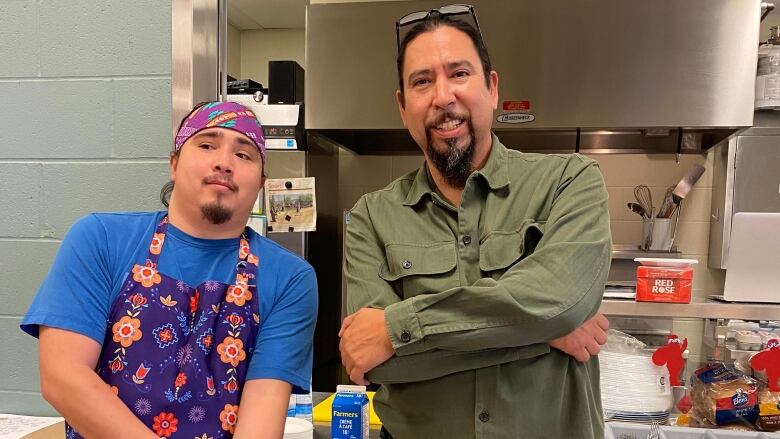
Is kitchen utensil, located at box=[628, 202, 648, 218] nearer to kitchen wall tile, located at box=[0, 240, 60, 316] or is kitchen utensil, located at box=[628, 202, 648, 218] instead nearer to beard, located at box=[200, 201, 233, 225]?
beard, located at box=[200, 201, 233, 225]

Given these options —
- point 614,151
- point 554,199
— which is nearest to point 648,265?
point 554,199

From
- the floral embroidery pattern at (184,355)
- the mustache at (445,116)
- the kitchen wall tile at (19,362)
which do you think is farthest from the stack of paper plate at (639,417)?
the kitchen wall tile at (19,362)

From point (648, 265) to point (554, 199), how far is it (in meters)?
0.90

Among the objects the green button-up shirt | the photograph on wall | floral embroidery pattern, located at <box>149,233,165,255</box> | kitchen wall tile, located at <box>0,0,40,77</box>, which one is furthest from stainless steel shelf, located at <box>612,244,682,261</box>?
kitchen wall tile, located at <box>0,0,40,77</box>

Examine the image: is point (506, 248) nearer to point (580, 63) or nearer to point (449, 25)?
point (449, 25)

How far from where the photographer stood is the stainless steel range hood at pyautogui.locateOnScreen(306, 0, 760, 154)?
2768 mm

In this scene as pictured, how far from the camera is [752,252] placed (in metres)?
2.19

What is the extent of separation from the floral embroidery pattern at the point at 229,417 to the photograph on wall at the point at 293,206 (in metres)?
1.18

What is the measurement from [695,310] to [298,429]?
4.65 ft

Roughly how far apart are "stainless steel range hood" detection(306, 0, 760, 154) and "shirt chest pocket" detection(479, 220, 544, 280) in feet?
5.84

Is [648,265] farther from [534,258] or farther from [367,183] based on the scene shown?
[367,183]

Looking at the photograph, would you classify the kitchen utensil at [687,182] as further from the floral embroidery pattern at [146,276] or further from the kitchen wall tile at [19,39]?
the kitchen wall tile at [19,39]

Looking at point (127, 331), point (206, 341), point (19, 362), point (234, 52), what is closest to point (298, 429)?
point (206, 341)

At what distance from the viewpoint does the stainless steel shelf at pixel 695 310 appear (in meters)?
1.96
